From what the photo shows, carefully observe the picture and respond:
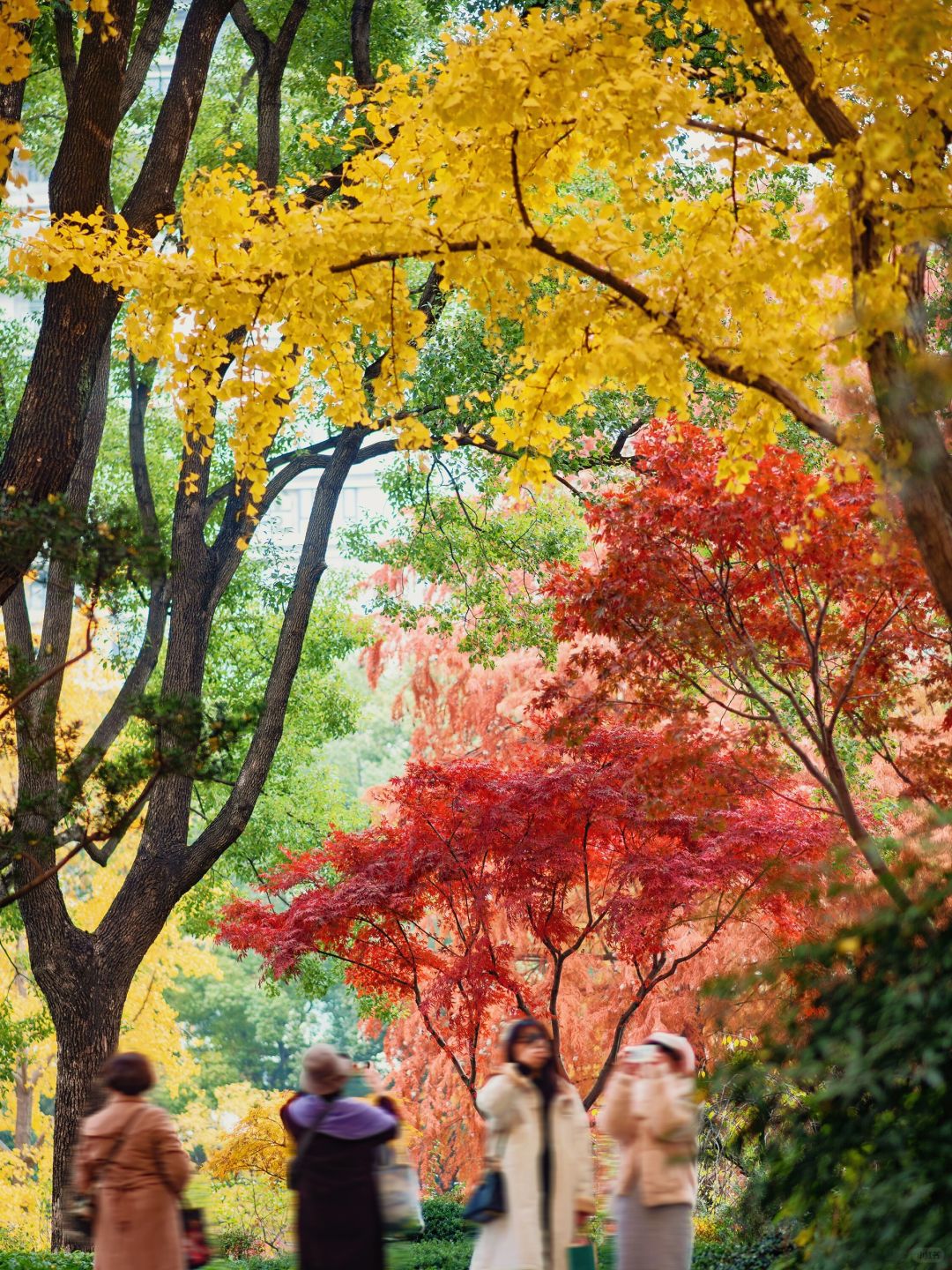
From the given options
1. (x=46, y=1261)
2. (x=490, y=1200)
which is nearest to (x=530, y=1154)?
(x=490, y=1200)

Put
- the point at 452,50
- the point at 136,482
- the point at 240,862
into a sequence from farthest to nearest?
the point at 240,862, the point at 136,482, the point at 452,50

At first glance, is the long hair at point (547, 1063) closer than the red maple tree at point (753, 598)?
Yes

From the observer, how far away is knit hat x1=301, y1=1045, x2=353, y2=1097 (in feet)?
14.3

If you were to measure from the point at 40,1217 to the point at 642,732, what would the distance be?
13.2 m

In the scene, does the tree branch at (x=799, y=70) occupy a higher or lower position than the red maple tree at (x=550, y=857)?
higher

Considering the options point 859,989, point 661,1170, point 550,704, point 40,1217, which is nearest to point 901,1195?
point 859,989

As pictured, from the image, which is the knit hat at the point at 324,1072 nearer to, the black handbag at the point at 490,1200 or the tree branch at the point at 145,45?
the black handbag at the point at 490,1200

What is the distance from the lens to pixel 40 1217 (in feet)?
58.5

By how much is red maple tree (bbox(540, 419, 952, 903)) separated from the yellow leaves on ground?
1.48 meters

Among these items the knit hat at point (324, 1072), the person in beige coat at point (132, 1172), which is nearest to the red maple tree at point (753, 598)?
the knit hat at point (324, 1072)

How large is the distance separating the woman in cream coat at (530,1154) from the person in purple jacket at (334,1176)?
45cm

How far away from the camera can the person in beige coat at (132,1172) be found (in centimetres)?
445

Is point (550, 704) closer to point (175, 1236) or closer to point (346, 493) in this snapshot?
point (175, 1236)

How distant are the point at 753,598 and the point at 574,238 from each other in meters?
3.31
